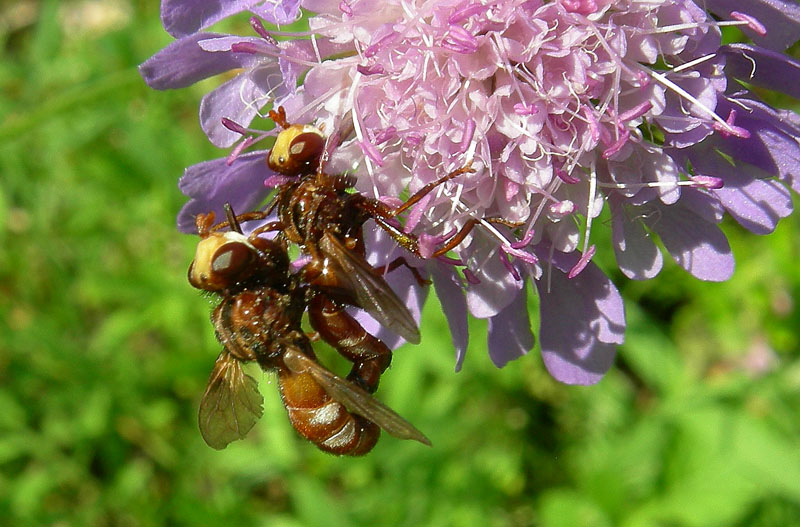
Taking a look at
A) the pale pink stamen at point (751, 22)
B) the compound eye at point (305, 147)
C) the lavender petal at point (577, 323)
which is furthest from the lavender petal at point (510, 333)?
the pale pink stamen at point (751, 22)

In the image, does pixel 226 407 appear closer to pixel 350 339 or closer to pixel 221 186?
pixel 350 339

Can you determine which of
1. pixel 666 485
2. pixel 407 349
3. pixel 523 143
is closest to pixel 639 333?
pixel 666 485

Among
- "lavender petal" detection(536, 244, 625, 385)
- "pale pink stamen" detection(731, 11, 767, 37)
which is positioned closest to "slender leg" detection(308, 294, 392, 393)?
"lavender petal" detection(536, 244, 625, 385)

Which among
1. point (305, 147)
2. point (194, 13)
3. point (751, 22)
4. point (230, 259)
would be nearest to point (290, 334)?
point (230, 259)

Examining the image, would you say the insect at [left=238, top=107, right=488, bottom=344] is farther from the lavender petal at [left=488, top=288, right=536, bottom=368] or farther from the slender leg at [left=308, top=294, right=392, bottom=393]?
the lavender petal at [left=488, top=288, right=536, bottom=368]

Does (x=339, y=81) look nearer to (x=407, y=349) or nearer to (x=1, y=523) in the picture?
(x=407, y=349)
